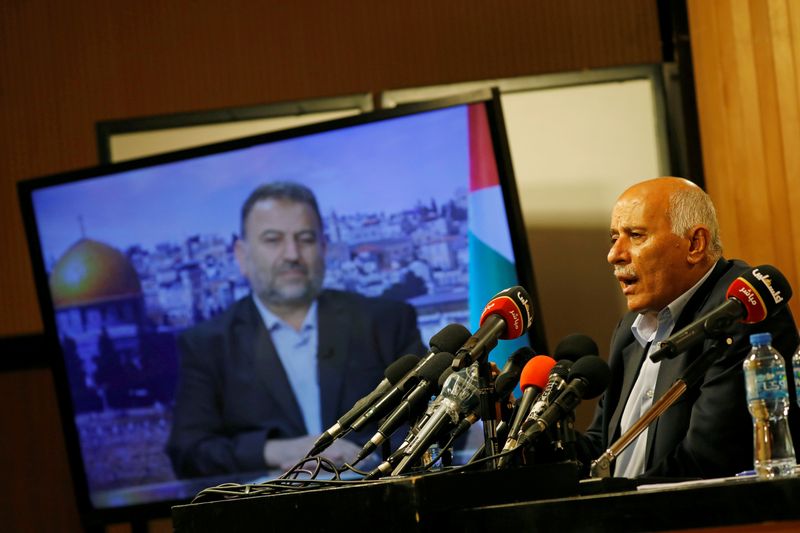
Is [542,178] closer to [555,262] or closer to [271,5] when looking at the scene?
[555,262]

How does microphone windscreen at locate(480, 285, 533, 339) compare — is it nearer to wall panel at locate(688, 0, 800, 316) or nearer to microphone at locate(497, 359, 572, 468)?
microphone at locate(497, 359, 572, 468)

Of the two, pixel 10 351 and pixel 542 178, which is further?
pixel 10 351

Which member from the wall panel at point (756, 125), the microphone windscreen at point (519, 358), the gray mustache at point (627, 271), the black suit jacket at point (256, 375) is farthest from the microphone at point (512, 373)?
the black suit jacket at point (256, 375)

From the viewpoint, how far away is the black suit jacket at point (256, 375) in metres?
4.68

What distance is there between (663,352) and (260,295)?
2931mm

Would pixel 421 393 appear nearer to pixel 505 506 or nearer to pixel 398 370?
pixel 398 370

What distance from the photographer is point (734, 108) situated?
399cm

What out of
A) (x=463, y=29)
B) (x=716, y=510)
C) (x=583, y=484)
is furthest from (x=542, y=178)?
(x=716, y=510)

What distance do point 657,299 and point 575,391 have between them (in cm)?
95

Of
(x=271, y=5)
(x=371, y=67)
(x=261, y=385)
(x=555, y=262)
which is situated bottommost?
(x=261, y=385)

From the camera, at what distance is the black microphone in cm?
205

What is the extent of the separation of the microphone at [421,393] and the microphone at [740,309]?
0.40 metres

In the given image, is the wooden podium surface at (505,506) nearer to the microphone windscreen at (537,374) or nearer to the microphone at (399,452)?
the microphone at (399,452)

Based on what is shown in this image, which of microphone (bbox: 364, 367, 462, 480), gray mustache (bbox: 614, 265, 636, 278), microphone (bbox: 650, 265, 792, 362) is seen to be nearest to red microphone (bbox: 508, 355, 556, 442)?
microphone (bbox: 364, 367, 462, 480)
